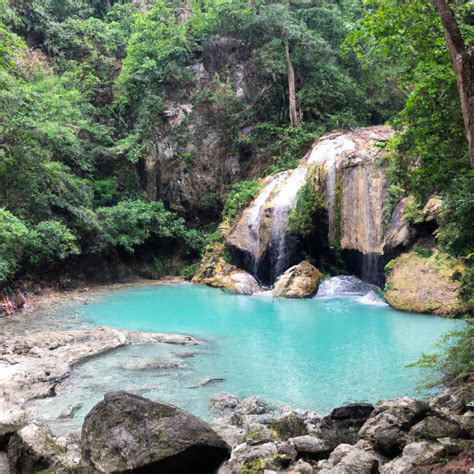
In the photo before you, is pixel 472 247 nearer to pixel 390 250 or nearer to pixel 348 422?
pixel 348 422

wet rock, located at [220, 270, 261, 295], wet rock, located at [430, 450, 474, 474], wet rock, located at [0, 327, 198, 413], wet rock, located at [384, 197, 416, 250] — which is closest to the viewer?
wet rock, located at [430, 450, 474, 474]

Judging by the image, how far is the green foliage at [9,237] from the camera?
1247cm

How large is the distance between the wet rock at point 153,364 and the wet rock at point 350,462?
498 centimetres

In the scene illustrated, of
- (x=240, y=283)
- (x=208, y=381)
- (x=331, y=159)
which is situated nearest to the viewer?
(x=208, y=381)

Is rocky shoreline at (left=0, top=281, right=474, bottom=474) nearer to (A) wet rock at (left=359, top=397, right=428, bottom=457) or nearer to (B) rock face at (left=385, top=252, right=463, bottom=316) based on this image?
(A) wet rock at (left=359, top=397, right=428, bottom=457)

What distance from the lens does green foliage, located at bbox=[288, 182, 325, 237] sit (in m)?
19.3

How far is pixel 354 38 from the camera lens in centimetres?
679

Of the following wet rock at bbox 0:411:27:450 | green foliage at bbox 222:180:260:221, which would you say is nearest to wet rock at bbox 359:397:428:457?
wet rock at bbox 0:411:27:450

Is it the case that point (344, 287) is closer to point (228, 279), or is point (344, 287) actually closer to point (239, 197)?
point (228, 279)

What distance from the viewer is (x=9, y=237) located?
1263 cm

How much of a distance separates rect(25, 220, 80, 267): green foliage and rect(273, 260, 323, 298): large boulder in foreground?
321 inches

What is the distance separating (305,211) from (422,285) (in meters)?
6.60

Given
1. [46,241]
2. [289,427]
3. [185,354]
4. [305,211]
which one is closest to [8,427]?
[289,427]

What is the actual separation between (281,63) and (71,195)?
12.9 metres
